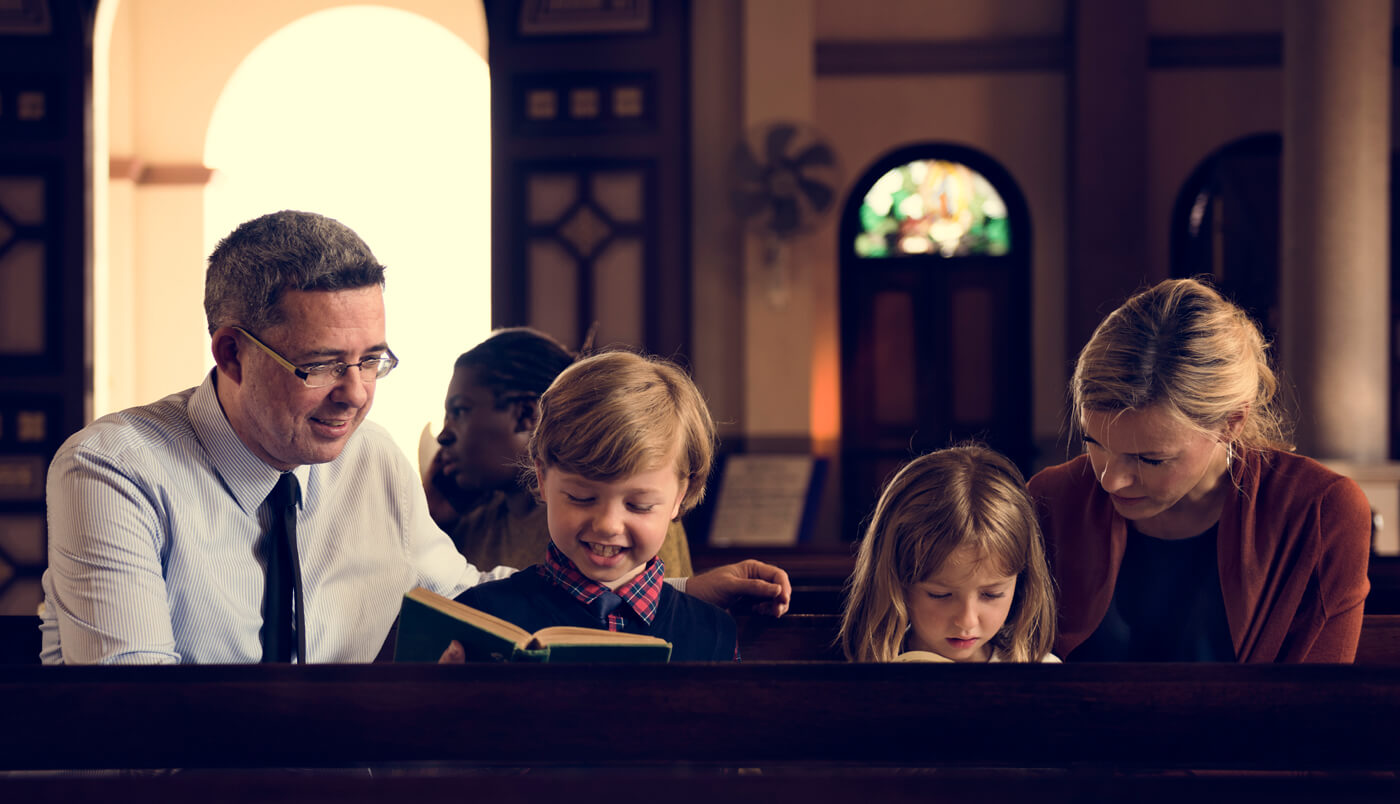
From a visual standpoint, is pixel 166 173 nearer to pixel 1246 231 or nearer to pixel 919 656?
pixel 1246 231

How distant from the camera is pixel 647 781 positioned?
3.72 feet

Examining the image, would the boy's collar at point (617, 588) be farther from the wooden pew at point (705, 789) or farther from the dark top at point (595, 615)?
the wooden pew at point (705, 789)

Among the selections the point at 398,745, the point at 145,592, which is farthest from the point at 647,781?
the point at 145,592

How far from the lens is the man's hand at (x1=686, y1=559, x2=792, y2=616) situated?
1801 millimetres

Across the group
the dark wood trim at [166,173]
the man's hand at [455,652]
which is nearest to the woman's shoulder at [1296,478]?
the man's hand at [455,652]

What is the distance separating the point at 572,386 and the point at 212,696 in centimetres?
70

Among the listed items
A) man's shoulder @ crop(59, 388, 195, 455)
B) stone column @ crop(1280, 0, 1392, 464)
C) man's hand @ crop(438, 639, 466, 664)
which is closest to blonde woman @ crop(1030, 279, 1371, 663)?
man's hand @ crop(438, 639, 466, 664)

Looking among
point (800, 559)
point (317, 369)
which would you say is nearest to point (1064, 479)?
point (800, 559)

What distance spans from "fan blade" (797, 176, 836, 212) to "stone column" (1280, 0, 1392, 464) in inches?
99.0

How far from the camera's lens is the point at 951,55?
7.61 meters

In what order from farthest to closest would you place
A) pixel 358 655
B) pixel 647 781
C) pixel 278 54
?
pixel 278 54, pixel 358 655, pixel 647 781

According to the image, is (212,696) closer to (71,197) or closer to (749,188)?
(749,188)

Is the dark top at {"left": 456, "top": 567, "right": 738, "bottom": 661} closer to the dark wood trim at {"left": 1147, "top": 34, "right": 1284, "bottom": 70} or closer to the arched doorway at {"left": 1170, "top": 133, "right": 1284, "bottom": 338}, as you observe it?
the arched doorway at {"left": 1170, "top": 133, "right": 1284, "bottom": 338}

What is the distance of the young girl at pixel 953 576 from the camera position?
172cm
